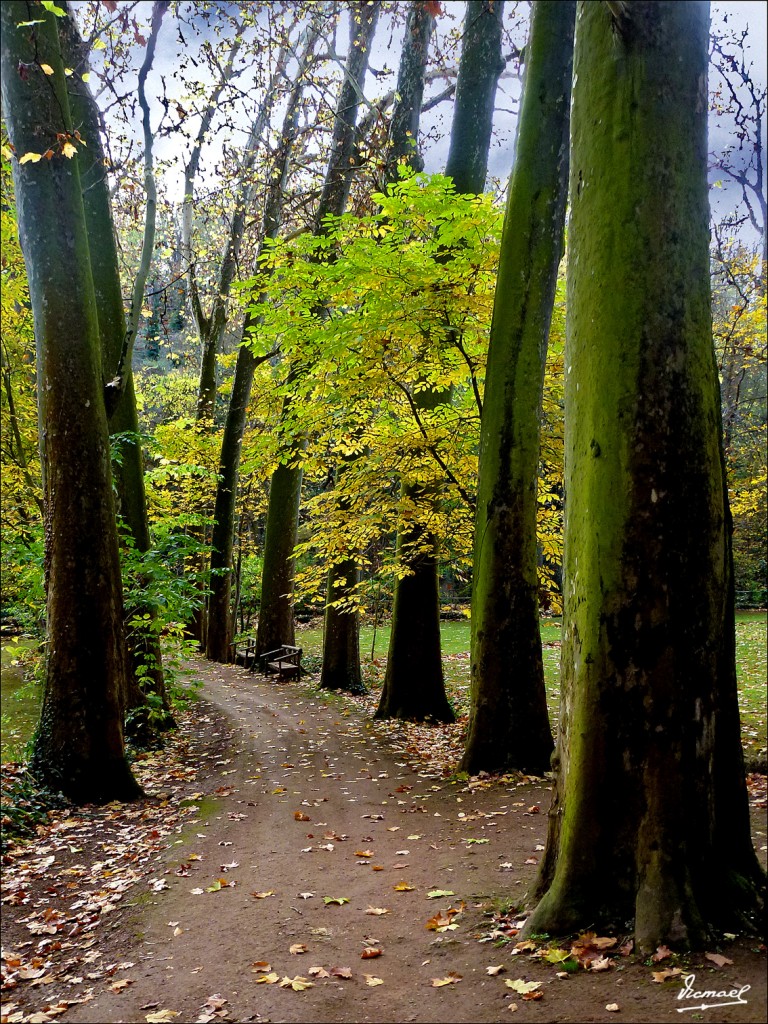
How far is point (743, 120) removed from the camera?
984 centimetres

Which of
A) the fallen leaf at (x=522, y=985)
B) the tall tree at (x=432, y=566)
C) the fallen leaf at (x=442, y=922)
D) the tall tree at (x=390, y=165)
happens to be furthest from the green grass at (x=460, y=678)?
the fallen leaf at (x=522, y=985)

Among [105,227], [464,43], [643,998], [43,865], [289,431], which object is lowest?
[43,865]

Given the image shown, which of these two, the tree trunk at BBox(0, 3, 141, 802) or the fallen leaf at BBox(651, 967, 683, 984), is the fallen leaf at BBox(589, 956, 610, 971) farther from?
the tree trunk at BBox(0, 3, 141, 802)

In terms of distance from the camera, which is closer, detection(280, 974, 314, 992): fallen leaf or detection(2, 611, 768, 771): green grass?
detection(280, 974, 314, 992): fallen leaf

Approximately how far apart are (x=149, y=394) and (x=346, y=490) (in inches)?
742

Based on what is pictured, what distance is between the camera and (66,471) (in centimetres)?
715

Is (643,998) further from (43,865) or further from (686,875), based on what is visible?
(43,865)

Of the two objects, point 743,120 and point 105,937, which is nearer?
point 105,937

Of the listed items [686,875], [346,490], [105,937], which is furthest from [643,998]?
[346,490]

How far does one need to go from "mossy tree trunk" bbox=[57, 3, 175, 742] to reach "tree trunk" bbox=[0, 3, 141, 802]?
2121 mm

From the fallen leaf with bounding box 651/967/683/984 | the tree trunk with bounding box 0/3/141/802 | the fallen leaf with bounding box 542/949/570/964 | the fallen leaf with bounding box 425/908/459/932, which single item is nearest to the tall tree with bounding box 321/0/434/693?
the tree trunk with bounding box 0/3/141/802

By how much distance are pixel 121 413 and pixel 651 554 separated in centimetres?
925

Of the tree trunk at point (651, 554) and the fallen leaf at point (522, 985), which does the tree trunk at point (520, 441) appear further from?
the fallen leaf at point (522, 985)
